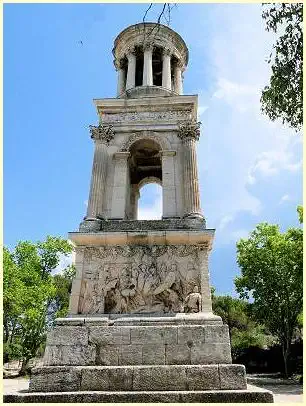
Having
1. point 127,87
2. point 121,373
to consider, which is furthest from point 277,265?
point 121,373

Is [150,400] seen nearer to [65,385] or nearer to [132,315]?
[65,385]

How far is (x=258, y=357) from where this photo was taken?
33.8 meters

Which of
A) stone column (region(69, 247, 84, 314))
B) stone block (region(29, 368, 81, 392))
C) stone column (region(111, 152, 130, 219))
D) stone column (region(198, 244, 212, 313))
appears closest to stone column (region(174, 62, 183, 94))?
stone column (region(111, 152, 130, 219))

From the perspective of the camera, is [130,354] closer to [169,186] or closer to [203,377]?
[203,377]

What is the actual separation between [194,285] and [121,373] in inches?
132

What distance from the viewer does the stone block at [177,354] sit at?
28.6 feet

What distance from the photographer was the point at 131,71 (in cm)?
1669

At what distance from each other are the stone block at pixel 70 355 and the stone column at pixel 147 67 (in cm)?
1096

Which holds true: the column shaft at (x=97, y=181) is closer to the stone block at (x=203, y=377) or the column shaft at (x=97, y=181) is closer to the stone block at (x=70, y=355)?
the stone block at (x=70, y=355)

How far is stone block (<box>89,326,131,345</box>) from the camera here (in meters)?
9.00

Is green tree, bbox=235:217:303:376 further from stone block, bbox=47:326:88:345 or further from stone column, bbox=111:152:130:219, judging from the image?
stone block, bbox=47:326:88:345

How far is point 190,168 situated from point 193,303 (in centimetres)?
460

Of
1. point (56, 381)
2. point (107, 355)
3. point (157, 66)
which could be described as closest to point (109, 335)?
point (107, 355)

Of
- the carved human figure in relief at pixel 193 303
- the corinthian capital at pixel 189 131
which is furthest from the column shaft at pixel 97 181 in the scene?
the carved human figure in relief at pixel 193 303
